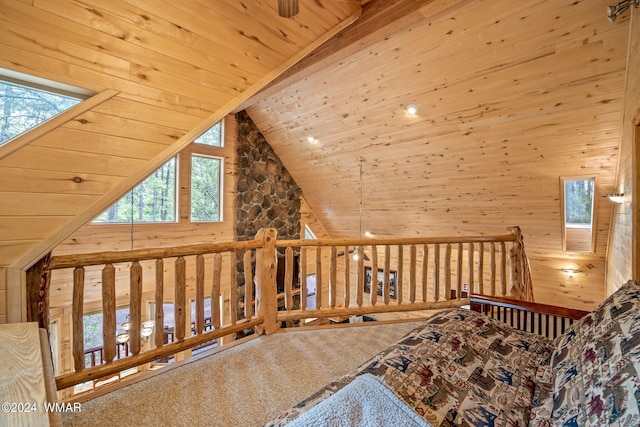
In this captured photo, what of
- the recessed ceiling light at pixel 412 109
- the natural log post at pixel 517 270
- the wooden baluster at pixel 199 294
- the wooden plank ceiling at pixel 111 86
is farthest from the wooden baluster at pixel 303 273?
the recessed ceiling light at pixel 412 109

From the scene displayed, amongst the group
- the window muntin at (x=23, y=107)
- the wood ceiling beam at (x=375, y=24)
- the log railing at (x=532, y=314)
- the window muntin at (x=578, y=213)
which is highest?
the wood ceiling beam at (x=375, y=24)

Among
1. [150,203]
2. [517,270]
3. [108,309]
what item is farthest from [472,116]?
[150,203]

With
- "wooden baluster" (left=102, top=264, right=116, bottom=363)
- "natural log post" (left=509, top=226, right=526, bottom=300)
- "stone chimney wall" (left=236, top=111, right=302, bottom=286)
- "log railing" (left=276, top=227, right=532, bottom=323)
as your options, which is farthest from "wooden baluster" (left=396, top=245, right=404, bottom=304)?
"stone chimney wall" (left=236, top=111, right=302, bottom=286)

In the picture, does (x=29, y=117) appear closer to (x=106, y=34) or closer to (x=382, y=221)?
(x=106, y=34)

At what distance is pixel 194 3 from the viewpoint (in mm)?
1674

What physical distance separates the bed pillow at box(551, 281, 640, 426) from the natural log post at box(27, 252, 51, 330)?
87.2 inches

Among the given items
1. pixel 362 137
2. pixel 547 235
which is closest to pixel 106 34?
pixel 362 137

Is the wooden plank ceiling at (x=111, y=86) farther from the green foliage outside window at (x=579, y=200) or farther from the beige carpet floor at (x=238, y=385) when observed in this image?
the green foliage outside window at (x=579, y=200)

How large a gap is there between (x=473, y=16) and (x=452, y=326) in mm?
2949

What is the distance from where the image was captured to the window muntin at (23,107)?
1211 mm

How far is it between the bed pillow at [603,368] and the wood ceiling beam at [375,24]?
2.63 metres

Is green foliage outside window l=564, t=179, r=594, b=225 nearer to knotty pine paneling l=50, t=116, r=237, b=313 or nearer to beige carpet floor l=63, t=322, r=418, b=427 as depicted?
beige carpet floor l=63, t=322, r=418, b=427

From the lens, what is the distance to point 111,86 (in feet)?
4.82

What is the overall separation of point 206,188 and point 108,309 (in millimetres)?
4136
